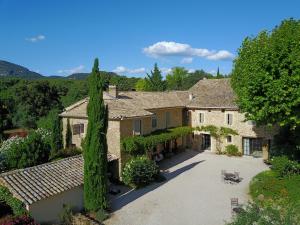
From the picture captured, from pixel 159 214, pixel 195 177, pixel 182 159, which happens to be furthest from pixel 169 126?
pixel 159 214

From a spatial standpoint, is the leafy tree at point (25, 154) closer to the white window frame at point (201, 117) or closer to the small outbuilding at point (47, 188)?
the small outbuilding at point (47, 188)

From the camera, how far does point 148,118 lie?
30.3 metres

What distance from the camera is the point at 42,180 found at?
1952cm

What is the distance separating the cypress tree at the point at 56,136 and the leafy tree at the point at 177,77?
75.2 metres

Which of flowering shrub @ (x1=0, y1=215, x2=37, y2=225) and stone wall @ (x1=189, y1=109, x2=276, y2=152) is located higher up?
stone wall @ (x1=189, y1=109, x2=276, y2=152)

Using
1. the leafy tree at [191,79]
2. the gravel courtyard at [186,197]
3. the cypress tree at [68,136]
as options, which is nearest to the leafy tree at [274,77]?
the gravel courtyard at [186,197]

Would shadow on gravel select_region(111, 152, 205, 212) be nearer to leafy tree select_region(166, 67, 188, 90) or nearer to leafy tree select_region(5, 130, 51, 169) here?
leafy tree select_region(5, 130, 51, 169)

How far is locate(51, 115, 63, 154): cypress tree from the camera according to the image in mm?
33500

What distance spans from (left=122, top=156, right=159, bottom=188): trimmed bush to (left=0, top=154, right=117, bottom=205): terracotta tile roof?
13.8ft

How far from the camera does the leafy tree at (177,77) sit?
109069mm

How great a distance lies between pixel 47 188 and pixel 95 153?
3.53 metres

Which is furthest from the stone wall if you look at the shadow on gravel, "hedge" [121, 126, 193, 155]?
"hedge" [121, 126, 193, 155]

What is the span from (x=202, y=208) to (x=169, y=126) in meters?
14.8

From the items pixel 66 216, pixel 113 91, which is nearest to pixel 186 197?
pixel 66 216
